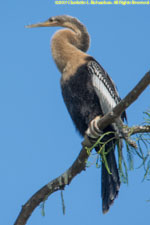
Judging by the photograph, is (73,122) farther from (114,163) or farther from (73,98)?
(114,163)

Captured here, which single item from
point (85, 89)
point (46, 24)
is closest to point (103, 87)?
point (85, 89)

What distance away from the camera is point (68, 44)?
4582 mm

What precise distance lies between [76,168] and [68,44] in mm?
1674

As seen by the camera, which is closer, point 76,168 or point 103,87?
point 76,168

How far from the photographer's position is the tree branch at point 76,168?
2.73m

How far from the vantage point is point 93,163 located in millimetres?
Answer: 3072

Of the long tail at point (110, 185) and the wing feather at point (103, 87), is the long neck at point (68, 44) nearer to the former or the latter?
the wing feather at point (103, 87)

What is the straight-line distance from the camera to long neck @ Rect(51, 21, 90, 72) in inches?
175

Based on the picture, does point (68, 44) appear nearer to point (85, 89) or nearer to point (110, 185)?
point (85, 89)

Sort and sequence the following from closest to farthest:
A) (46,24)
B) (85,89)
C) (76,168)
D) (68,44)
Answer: (76,168) < (85,89) < (68,44) < (46,24)

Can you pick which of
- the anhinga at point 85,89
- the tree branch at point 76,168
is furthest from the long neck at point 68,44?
the tree branch at point 76,168

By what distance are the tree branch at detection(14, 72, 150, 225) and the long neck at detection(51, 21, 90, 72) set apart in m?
1.26

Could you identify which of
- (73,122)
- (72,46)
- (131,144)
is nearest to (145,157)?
(131,144)

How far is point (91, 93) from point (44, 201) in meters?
1.29
